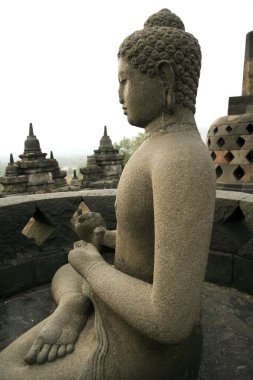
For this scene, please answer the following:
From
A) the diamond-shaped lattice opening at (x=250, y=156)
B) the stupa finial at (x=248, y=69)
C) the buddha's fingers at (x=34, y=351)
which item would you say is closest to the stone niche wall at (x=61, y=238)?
the buddha's fingers at (x=34, y=351)

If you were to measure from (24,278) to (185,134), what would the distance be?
2140mm

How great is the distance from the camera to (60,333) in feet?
5.30

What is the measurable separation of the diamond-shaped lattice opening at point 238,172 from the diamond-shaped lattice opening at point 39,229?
4.11m

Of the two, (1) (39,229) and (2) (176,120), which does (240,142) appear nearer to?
(1) (39,229)

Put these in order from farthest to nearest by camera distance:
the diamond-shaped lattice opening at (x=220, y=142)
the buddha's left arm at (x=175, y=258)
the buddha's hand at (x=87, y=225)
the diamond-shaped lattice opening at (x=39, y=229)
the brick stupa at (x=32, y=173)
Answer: the brick stupa at (x=32, y=173) → the diamond-shaped lattice opening at (x=220, y=142) → the diamond-shaped lattice opening at (x=39, y=229) → the buddha's hand at (x=87, y=225) → the buddha's left arm at (x=175, y=258)

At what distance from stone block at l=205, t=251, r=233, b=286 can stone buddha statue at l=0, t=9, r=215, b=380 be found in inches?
52.0

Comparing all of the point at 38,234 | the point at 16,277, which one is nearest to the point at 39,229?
the point at 38,234

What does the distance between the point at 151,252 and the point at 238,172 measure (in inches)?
194

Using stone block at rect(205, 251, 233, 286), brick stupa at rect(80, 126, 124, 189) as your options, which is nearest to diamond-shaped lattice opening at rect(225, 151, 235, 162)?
stone block at rect(205, 251, 233, 286)

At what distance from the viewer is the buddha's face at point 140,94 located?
150 centimetres

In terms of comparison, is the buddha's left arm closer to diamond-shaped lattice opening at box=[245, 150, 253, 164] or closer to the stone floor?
the stone floor

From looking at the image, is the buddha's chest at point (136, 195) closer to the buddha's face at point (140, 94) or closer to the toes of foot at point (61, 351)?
the buddha's face at point (140, 94)

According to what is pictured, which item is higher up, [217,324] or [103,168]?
[103,168]

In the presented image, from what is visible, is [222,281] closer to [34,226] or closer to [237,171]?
[34,226]
